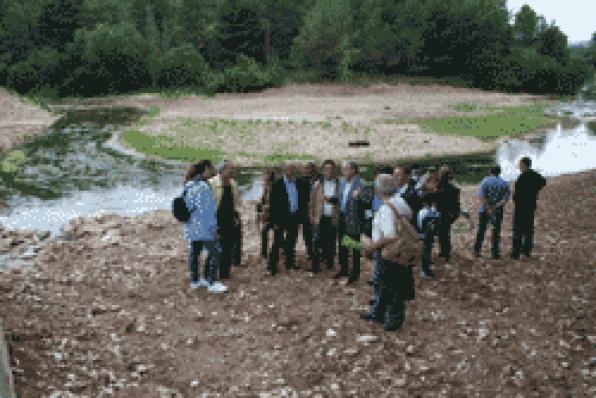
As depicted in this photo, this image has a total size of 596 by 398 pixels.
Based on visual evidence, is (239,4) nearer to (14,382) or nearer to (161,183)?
(161,183)

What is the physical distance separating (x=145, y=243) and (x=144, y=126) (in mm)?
26975

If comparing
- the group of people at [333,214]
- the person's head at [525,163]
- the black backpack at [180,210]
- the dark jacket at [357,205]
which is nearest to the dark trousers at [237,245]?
the group of people at [333,214]

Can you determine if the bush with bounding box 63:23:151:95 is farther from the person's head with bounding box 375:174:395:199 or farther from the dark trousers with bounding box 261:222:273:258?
the person's head with bounding box 375:174:395:199

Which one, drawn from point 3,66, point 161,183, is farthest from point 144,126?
point 3,66

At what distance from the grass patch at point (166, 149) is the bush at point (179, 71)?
32843mm

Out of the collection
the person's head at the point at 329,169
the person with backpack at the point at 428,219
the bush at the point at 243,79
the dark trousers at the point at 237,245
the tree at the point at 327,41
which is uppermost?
the tree at the point at 327,41

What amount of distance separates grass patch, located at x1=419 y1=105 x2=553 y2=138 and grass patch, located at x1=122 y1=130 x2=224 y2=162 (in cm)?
1760

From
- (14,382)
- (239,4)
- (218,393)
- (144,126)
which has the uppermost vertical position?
(239,4)

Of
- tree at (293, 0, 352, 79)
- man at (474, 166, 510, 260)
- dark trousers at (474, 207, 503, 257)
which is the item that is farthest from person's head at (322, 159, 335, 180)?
tree at (293, 0, 352, 79)

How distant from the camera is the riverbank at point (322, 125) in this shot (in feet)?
103

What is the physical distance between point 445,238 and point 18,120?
42.6 metres

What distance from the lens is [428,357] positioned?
780 cm

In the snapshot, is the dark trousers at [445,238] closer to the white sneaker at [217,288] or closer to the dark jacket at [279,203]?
the dark jacket at [279,203]

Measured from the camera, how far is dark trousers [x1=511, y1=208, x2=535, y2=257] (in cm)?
1159
